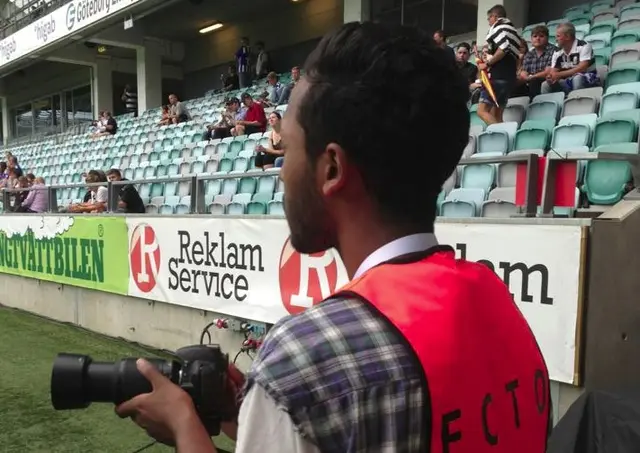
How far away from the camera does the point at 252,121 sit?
1038 cm

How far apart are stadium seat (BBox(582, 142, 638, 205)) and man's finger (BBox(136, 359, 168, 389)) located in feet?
11.9

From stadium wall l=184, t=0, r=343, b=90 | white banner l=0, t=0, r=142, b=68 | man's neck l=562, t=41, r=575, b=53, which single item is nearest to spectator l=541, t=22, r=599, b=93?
man's neck l=562, t=41, r=575, b=53

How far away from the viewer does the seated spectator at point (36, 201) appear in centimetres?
793

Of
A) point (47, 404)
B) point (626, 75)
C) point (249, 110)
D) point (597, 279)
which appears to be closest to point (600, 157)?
point (597, 279)

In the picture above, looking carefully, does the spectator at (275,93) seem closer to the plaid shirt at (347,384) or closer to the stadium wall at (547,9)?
the stadium wall at (547,9)

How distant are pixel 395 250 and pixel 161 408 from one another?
0.42 metres

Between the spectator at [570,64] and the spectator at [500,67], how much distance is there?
391 millimetres

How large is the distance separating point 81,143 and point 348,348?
757 inches

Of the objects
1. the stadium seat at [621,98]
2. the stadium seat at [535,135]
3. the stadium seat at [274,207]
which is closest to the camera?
the stadium seat at [621,98]

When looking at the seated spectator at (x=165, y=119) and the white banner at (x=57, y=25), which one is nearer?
the seated spectator at (x=165, y=119)

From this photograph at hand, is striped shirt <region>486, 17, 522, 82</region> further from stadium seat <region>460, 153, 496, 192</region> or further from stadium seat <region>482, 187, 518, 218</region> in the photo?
stadium seat <region>482, 187, 518, 218</region>

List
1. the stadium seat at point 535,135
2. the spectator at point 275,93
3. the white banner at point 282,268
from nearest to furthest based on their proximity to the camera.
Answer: the white banner at point 282,268 < the stadium seat at point 535,135 < the spectator at point 275,93

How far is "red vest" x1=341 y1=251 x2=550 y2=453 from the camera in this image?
76 cm

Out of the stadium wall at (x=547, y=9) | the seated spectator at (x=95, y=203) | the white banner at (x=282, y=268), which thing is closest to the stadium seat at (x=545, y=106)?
the white banner at (x=282, y=268)
